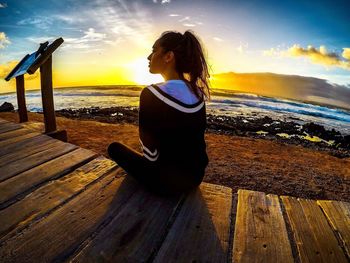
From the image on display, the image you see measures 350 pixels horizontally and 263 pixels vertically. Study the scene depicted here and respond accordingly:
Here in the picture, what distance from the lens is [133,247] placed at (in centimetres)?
162

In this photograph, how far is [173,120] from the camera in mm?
2082

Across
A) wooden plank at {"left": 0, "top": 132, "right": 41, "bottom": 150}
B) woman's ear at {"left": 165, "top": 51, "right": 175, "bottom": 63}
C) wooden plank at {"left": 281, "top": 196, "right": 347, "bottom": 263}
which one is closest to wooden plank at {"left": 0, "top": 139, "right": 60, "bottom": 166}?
wooden plank at {"left": 0, "top": 132, "right": 41, "bottom": 150}

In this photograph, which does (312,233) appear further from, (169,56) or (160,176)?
(169,56)

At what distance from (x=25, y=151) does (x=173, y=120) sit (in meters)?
2.32

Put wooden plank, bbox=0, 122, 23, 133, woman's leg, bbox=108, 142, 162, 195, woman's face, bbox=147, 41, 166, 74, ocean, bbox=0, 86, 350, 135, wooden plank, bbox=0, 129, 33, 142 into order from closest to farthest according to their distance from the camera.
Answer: woman's leg, bbox=108, 142, 162, 195 < woman's face, bbox=147, 41, 166, 74 < wooden plank, bbox=0, 129, 33, 142 < wooden plank, bbox=0, 122, 23, 133 < ocean, bbox=0, 86, 350, 135

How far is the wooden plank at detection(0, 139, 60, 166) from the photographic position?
312cm

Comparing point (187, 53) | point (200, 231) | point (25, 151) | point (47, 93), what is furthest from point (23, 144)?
point (200, 231)

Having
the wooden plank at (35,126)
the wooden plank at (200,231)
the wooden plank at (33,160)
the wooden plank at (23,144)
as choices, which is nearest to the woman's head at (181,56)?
the wooden plank at (200,231)

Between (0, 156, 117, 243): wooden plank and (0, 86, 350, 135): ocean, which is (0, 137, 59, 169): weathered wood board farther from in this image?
(0, 86, 350, 135): ocean

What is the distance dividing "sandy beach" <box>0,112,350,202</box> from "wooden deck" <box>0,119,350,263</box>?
6.71ft

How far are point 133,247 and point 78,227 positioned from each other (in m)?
0.44

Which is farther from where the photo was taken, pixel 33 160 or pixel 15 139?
pixel 15 139

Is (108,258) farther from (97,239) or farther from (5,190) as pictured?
(5,190)

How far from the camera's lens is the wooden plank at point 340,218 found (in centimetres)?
185
